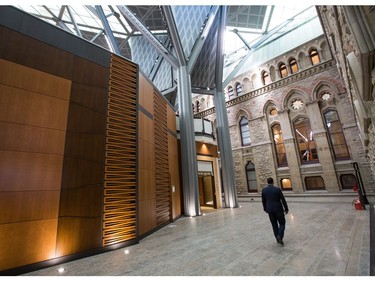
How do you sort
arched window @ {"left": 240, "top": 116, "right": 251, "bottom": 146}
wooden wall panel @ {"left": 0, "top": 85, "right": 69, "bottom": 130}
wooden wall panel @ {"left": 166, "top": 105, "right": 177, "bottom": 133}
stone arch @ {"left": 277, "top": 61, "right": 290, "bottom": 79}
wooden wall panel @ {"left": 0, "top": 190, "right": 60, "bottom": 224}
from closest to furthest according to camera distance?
wooden wall panel @ {"left": 0, "top": 190, "right": 60, "bottom": 224}, wooden wall panel @ {"left": 0, "top": 85, "right": 69, "bottom": 130}, wooden wall panel @ {"left": 166, "top": 105, "right": 177, "bottom": 133}, stone arch @ {"left": 277, "top": 61, "right": 290, "bottom": 79}, arched window @ {"left": 240, "top": 116, "right": 251, "bottom": 146}

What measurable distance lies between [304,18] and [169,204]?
1949 centimetres

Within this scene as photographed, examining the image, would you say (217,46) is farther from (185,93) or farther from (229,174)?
(229,174)

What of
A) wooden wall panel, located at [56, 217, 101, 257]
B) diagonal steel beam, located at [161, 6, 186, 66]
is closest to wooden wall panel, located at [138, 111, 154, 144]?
wooden wall panel, located at [56, 217, 101, 257]

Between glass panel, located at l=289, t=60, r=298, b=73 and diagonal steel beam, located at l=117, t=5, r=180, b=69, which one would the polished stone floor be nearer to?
diagonal steel beam, located at l=117, t=5, r=180, b=69

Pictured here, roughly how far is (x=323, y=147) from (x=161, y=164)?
11.9 metres

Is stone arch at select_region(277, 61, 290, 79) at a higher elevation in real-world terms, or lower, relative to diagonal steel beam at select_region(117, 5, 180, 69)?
higher

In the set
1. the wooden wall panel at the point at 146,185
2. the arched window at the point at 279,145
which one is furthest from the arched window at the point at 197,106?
the wooden wall panel at the point at 146,185

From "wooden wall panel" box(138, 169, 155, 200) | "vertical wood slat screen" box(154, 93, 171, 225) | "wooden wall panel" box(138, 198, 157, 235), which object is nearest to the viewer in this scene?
"wooden wall panel" box(138, 198, 157, 235)

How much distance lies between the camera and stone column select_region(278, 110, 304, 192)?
46.1ft

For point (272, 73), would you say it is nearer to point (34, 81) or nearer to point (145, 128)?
point (145, 128)

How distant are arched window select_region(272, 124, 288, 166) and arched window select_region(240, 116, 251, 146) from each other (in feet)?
7.52

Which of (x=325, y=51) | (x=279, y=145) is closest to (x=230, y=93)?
(x=279, y=145)

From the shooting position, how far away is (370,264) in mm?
2900

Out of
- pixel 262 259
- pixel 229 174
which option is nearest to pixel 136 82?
pixel 262 259
